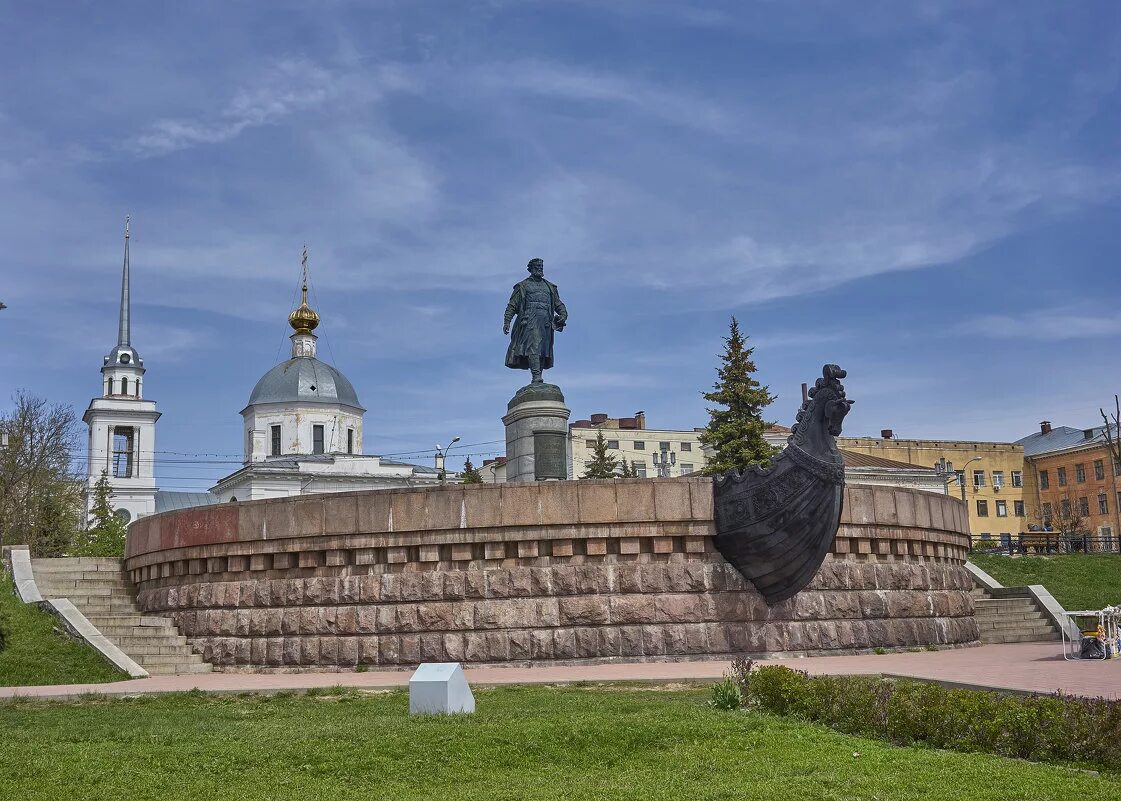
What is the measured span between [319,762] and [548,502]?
848 cm

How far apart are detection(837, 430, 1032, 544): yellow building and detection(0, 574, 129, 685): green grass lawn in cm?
6113

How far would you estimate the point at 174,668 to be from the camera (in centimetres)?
1744

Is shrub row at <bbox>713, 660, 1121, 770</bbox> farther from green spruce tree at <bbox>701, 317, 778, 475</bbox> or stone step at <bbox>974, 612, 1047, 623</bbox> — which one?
green spruce tree at <bbox>701, 317, 778, 475</bbox>

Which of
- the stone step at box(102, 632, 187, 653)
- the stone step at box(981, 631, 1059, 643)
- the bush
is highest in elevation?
the stone step at box(102, 632, 187, 653)

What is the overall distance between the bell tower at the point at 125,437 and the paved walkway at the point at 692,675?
210 feet

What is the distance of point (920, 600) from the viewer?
60.5 feet

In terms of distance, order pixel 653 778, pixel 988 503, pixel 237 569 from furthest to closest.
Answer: pixel 988 503 → pixel 237 569 → pixel 653 778

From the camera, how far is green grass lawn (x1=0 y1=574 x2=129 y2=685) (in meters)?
16.0

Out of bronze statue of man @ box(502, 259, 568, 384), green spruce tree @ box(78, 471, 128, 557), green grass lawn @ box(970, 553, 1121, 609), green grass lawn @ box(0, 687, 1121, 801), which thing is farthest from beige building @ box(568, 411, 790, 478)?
green grass lawn @ box(0, 687, 1121, 801)

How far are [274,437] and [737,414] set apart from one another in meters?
39.4

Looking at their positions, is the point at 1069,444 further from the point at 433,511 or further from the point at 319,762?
the point at 319,762

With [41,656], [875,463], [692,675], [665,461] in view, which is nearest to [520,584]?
[692,675]

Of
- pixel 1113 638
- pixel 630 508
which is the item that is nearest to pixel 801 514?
pixel 630 508

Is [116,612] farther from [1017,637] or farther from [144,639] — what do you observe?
[1017,637]
